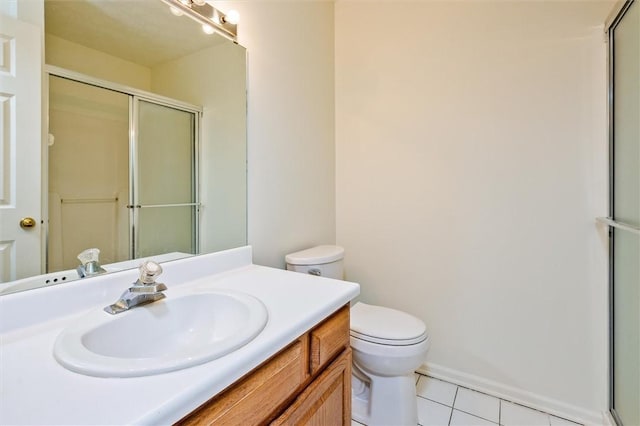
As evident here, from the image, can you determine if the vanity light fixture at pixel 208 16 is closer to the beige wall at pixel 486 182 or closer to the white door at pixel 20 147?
the white door at pixel 20 147

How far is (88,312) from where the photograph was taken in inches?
31.0

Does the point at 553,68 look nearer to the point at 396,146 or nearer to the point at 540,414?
the point at 396,146

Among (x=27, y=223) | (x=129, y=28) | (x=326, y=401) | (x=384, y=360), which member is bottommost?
(x=384, y=360)

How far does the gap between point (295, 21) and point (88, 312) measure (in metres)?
1.64

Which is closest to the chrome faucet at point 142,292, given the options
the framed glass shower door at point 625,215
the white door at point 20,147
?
the white door at point 20,147

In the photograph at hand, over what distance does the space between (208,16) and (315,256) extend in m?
1.14

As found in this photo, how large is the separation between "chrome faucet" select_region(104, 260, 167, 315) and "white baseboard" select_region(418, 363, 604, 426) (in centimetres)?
165

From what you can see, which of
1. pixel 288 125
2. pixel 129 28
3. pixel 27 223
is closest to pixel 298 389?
pixel 27 223

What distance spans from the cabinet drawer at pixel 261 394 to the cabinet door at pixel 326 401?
0.03 metres

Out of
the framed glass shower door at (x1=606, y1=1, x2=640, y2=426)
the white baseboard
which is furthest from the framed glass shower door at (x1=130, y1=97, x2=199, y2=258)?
the framed glass shower door at (x1=606, y1=1, x2=640, y2=426)

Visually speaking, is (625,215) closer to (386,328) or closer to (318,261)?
(386,328)

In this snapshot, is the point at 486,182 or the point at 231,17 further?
the point at 486,182

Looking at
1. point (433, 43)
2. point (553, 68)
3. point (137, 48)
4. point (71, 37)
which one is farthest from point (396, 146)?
point (71, 37)

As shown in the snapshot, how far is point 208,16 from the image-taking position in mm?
1180
